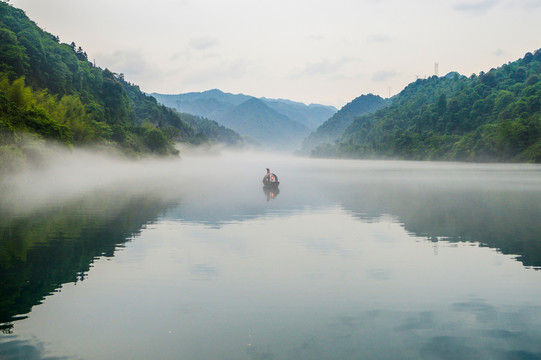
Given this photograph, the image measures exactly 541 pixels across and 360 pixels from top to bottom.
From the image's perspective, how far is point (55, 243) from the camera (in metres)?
21.2

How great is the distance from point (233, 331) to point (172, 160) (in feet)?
551

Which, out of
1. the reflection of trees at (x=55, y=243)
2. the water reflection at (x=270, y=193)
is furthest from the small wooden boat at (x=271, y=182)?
the reflection of trees at (x=55, y=243)

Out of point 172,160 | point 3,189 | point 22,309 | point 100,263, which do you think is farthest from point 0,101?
point 172,160

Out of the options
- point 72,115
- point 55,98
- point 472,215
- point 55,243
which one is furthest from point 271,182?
point 55,98

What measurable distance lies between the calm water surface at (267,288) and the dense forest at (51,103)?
37908 mm

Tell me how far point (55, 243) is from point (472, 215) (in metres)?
25.8

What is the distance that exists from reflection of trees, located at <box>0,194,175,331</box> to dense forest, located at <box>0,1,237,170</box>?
29635 millimetres

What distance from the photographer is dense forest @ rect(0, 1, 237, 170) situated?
6400 cm

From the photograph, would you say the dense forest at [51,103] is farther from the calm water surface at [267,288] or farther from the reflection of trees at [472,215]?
the reflection of trees at [472,215]

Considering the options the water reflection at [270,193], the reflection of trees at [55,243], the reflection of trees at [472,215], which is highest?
the reflection of trees at [55,243]

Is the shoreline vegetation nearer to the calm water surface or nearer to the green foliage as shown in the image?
the green foliage

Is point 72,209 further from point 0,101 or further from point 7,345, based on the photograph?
point 0,101

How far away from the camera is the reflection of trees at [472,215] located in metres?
22.9

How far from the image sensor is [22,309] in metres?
12.4
